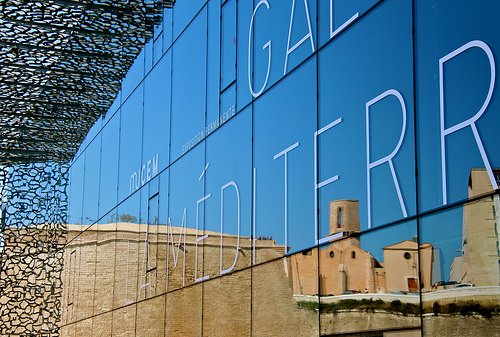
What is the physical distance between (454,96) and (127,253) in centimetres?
849

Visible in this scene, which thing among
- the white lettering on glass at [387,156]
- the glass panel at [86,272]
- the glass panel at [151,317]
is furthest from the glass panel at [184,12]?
the glass panel at [86,272]

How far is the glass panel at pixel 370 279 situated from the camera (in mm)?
4227

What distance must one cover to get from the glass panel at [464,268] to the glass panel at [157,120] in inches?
255

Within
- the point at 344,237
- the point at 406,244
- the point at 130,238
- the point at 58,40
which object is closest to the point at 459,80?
the point at 406,244

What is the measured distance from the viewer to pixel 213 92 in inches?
325

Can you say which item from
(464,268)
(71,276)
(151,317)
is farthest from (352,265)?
(71,276)

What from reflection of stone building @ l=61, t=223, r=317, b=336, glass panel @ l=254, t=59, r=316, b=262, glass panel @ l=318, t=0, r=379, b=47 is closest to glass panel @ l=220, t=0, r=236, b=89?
glass panel @ l=254, t=59, r=316, b=262

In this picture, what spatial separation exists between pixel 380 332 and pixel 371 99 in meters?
1.53

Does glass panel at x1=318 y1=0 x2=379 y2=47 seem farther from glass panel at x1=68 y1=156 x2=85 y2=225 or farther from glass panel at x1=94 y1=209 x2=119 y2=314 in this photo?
glass panel at x1=68 y1=156 x2=85 y2=225

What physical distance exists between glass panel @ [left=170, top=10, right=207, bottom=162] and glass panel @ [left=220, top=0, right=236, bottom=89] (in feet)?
2.45

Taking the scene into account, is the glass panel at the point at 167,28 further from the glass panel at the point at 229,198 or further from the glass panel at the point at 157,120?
the glass panel at the point at 229,198

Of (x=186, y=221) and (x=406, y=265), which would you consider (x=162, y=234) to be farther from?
(x=406, y=265)

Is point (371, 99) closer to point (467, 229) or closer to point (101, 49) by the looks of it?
point (467, 229)

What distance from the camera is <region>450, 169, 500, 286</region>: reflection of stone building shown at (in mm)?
3600
